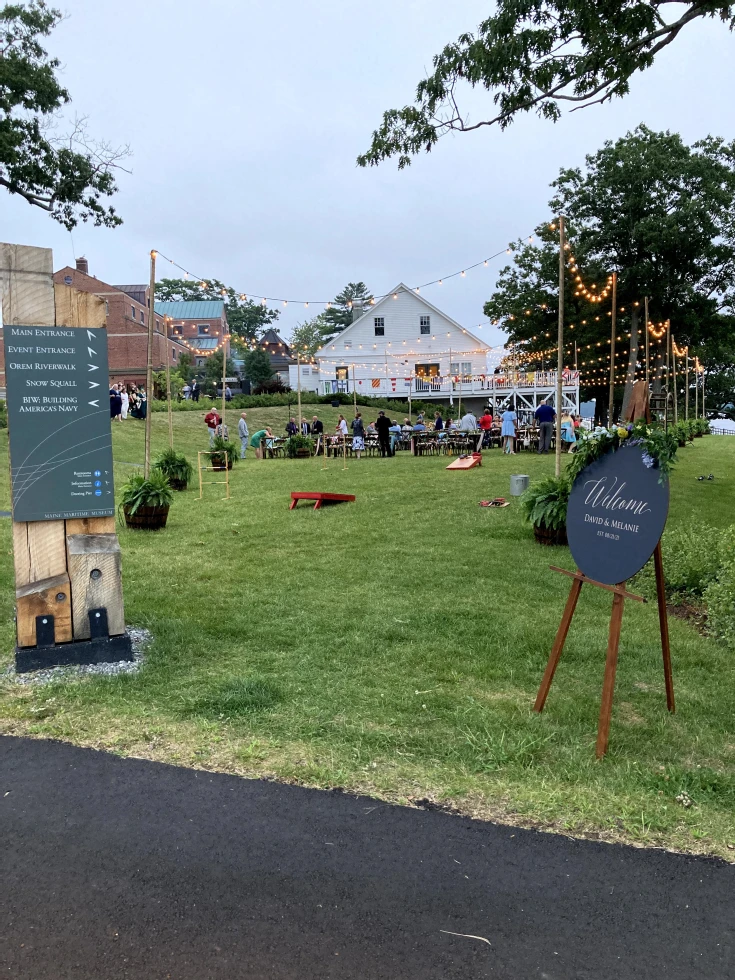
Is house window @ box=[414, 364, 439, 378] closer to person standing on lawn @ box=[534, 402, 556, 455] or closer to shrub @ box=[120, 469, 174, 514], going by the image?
person standing on lawn @ box=[534, 402, 556, 455]

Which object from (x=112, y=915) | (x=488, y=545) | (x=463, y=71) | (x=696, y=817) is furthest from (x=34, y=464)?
(x=463, y=71)

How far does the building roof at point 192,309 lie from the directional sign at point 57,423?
71534mm

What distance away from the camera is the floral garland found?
3.64 meters

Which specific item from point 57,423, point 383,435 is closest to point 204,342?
point 383,435

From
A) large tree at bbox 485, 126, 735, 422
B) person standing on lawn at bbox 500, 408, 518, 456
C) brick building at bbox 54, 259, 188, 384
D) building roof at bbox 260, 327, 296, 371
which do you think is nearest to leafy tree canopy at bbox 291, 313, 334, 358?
building roof at bbox 260, 327, 296, 371

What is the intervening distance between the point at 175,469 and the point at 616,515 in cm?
1135

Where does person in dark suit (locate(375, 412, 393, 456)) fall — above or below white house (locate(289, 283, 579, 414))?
below

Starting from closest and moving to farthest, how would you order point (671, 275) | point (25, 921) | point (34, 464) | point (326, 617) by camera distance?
1. point (25, 921)
2. point (34, 464)
3. point (326, 617)
4. point (671, 275)

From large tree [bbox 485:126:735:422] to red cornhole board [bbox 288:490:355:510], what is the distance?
25179 mm

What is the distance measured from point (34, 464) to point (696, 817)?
4.23 metres

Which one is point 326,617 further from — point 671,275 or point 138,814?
point 671,275

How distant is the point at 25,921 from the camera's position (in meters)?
2.41

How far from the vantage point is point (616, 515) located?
12.3 ft

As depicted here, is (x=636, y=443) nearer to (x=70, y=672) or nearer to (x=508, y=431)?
(x=70, y=672)
